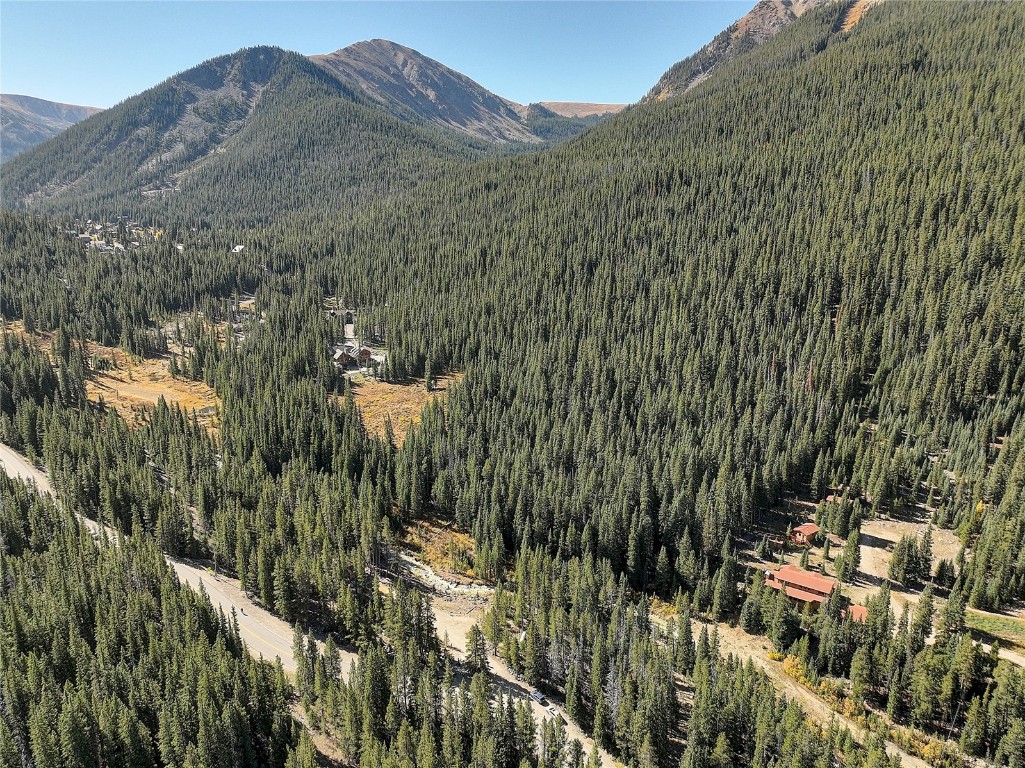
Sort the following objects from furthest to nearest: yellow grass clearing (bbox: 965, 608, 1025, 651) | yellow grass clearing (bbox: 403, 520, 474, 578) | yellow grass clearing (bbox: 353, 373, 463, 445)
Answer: yellow grass clearing (bbox: 353, 373, 463, 445), yellow grass clearing (bbox: 403, 520, 474, 578), yellow grass clearing (bbox: 965, 608, 1025, 651)

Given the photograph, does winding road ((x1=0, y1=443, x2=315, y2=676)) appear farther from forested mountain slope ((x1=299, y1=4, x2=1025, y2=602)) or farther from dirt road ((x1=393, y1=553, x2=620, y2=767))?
forested mountain slope ((x1=299, y1=4, x2=1025, y2=602))

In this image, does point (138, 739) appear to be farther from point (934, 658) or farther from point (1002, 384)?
point (1002, 384)

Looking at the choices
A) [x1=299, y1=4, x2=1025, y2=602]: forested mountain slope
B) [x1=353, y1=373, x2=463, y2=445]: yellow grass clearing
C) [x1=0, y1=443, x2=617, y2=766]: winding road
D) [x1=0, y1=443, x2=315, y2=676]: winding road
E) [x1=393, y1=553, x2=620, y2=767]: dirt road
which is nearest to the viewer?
[x1=393, y1=553, x2=620, y2=767]: dirt road

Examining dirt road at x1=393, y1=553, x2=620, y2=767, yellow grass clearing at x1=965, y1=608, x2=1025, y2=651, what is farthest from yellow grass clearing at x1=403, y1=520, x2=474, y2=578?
yellow grass clearing at x1=965, y1=608, x2=1025, y2=651

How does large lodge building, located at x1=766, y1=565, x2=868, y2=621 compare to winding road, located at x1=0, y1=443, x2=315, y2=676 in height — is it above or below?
above

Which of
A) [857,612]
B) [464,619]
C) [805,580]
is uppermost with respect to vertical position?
[805,580]

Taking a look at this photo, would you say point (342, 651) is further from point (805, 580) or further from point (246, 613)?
point (805, 580)

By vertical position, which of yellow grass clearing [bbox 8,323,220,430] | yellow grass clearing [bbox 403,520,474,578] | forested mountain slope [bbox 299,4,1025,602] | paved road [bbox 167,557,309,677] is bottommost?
paved road [bbox 167,557,309,677]

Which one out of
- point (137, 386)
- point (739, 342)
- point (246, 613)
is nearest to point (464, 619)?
point (246, 613)
